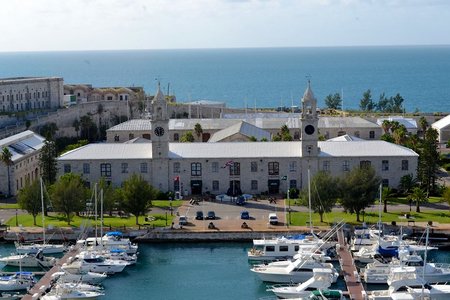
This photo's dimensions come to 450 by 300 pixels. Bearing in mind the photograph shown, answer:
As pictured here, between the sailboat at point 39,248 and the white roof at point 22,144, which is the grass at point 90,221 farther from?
the white roof at point 22,144

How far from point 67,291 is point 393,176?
39247 millimetres

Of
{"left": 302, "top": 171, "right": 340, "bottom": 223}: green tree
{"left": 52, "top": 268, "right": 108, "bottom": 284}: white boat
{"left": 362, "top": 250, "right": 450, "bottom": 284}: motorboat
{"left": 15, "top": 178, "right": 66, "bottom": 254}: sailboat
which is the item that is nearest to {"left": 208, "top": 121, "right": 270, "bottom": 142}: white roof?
{"left": 302, "top": 171, "right": 340, "bottom": 223}: green tree

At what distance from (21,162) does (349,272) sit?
4065 cm

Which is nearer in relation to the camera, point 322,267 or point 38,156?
point 322,267

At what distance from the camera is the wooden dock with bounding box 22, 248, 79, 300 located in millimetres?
50516

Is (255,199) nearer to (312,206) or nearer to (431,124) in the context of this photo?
(312,206)

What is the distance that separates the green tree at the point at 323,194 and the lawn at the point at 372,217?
118 centimetres

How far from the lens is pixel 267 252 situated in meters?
59.6

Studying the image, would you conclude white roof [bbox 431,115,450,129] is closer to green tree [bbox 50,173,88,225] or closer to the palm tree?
the palm tree

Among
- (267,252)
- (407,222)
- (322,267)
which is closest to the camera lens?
(322,267)

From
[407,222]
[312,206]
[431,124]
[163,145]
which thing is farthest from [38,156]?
[431,124]

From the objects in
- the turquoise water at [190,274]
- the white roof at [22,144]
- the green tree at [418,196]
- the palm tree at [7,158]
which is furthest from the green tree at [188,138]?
the turquoise water at [190,274]

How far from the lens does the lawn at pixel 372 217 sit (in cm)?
6750

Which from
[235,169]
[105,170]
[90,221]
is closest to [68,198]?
[90,221]
